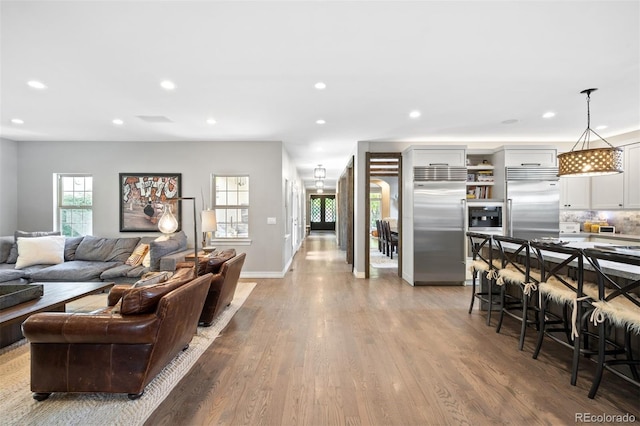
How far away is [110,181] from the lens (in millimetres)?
5961

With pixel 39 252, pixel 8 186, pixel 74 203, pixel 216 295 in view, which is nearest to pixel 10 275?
pixel 39 252

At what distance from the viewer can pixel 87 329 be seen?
1.94 m

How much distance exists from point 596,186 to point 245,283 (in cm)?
648

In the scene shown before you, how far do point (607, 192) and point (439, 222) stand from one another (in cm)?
289

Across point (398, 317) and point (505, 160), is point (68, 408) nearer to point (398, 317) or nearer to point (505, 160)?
point (398, 317)

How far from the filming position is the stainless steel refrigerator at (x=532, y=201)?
5324mm

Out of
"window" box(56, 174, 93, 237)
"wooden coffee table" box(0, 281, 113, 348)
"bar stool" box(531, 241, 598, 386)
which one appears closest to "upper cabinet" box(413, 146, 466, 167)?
"bar stool" box(531, 241, 598, 386)

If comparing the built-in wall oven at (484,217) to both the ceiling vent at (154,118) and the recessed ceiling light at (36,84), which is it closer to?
the ceiling vent at (154,118)

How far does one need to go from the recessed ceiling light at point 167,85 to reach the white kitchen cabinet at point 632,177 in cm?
681

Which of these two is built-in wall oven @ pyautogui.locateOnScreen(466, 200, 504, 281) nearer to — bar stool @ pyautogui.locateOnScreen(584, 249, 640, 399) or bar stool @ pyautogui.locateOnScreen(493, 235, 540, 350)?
bar stool @ pyautogui.locateOnScreen(493, 235, 540, 350)

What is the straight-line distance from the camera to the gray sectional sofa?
14.8ft

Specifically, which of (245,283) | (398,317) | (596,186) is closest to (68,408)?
(398,317)

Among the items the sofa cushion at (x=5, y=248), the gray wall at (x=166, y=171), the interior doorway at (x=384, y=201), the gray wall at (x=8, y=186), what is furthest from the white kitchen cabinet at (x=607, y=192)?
the gray wall at (x=8, y=186)

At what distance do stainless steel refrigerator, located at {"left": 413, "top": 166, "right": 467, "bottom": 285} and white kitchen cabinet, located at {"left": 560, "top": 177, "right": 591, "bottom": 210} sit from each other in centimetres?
196
